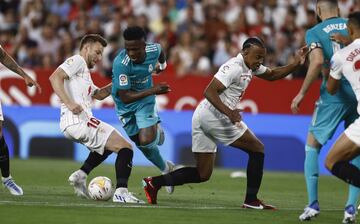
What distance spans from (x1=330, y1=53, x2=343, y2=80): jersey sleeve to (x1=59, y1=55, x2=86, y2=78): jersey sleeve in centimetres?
368

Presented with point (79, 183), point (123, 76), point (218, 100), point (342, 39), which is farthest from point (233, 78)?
point (79, 183)

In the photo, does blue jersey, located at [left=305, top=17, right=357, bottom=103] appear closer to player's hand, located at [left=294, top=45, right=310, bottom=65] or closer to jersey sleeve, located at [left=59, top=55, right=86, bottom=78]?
player's hand, located at [left=294, top=45, right=310, bottom=65]

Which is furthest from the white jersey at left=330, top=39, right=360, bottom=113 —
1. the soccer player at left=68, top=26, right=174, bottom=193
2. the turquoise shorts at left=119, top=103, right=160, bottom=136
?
the turquoise shorts at left=119, top=103, right=160, bottom=136

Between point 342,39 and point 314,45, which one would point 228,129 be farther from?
point 342,39

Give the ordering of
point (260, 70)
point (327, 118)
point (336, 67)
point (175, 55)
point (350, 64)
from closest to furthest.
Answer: point (350, 64) → point (336, 67) → point (327, 118) → point (260, 70) → point (175, 55)

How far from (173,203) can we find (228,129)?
1.13 m

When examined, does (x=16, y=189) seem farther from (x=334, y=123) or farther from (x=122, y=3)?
(x=122, y=3)

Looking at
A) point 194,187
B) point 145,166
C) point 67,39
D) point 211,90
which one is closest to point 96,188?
point 211,90

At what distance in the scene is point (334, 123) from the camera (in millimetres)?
10086

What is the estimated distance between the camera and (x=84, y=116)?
11766 millimetres

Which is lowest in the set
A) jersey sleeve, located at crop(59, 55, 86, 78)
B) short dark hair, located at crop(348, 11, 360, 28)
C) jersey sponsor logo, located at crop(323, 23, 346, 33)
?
jersey sleeve, located at crop(59, 55, 86, 78)

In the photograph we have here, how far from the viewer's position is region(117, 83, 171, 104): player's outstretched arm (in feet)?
36.2

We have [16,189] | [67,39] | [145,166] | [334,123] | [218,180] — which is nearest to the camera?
[334,123]

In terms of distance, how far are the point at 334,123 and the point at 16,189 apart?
162 inches
